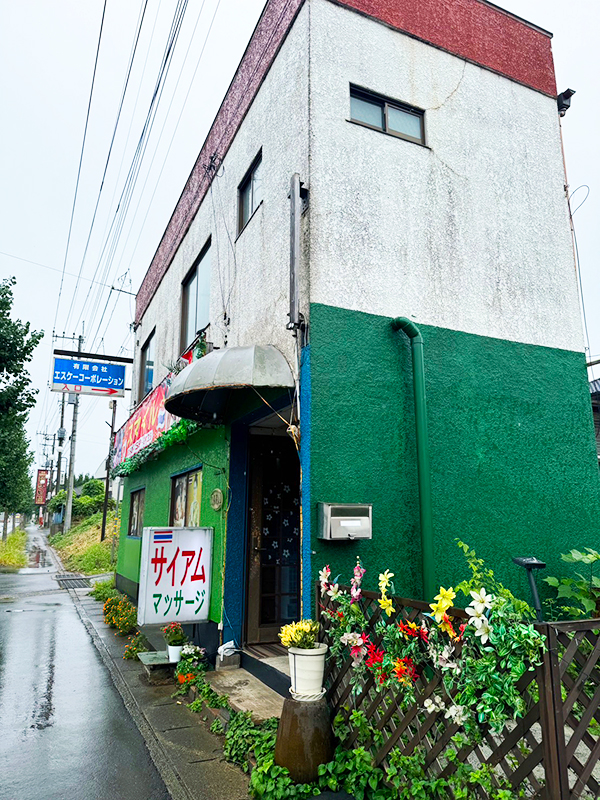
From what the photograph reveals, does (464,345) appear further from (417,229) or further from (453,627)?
(453,627)

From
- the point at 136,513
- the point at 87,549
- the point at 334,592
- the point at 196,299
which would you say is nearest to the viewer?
the point at 334,592

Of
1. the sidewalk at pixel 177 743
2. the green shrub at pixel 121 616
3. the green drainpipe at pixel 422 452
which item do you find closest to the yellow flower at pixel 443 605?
the green drainpipe at pixel 422 452

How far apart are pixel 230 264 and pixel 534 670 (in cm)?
625

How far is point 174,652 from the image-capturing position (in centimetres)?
684

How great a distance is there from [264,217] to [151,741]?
556 centimetres

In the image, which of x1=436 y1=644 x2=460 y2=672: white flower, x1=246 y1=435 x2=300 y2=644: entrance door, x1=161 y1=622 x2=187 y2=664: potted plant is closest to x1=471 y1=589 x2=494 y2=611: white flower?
x1=436 y1=644 x2=460 y2=672: white flower

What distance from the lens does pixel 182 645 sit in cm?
692

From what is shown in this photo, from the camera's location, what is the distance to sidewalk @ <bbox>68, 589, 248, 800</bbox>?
4.01 metres

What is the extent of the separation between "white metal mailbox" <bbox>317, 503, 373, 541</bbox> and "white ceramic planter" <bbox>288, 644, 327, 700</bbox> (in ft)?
3.07

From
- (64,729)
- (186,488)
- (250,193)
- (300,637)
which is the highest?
(250,193)

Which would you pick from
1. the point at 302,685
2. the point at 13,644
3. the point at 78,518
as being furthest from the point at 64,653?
the point at 78,518

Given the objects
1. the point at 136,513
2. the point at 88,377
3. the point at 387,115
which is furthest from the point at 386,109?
the point at 136,513

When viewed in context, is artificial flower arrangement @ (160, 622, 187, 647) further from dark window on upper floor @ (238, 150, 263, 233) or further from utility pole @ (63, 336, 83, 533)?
utility pole @ (63, 336, 83, 533)

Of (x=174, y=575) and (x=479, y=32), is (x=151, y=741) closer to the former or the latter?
(x=174, y=575)
